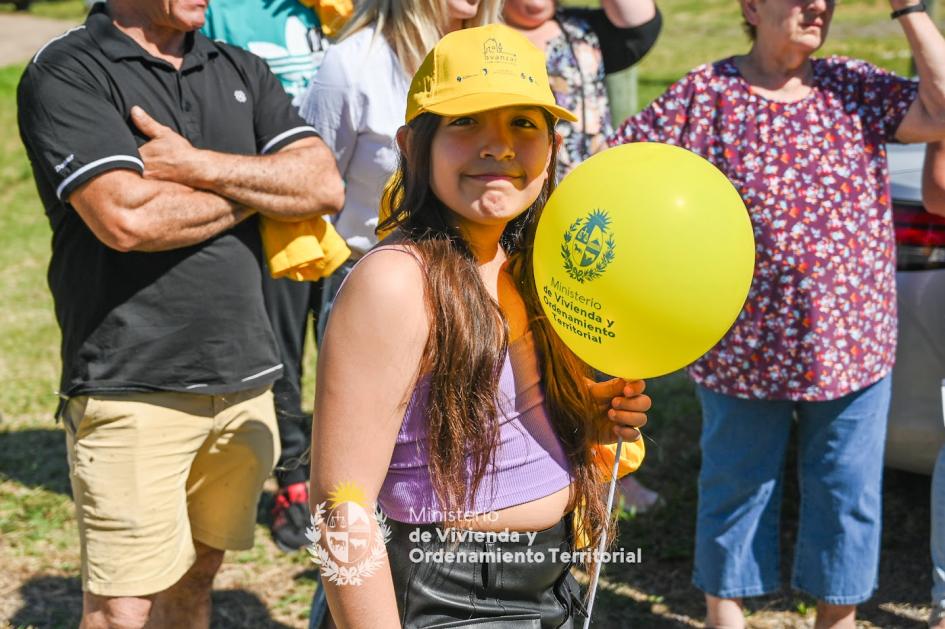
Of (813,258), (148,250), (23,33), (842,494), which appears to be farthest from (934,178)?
(23,33)

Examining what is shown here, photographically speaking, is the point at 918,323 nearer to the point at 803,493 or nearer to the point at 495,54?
the point at 803,493

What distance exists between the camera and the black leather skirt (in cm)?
200

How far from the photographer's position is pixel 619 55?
381 centimetres

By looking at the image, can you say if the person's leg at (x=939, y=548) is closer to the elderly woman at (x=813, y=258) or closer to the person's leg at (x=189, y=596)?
the elderly woman at (x=813, y=258)

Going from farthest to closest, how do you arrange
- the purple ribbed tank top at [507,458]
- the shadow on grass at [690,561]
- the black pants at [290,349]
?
the black pants at [290,349]
the shadow on grass at [690,561]
the purple ribbed tank top at [507,458]

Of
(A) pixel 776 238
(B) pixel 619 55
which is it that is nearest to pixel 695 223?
(A) pixel 776 238

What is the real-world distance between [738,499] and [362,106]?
1641mm

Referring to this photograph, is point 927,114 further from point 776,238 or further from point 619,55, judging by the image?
point 619,55

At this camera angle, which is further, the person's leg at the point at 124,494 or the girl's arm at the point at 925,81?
the girl's arm at the point at 925,81

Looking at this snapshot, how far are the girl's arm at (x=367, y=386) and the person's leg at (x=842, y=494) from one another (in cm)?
169

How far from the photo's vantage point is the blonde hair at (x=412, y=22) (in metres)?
3.07

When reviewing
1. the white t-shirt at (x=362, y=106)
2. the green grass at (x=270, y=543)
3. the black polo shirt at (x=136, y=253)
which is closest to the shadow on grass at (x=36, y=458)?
the green grass at (x=270, y=543)

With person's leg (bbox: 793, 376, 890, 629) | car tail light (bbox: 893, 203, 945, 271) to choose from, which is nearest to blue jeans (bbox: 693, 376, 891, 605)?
person's leg (bbox: 793, 376, 890, 629)

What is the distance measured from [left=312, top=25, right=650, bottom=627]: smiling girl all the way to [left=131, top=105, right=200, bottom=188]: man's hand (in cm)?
71
